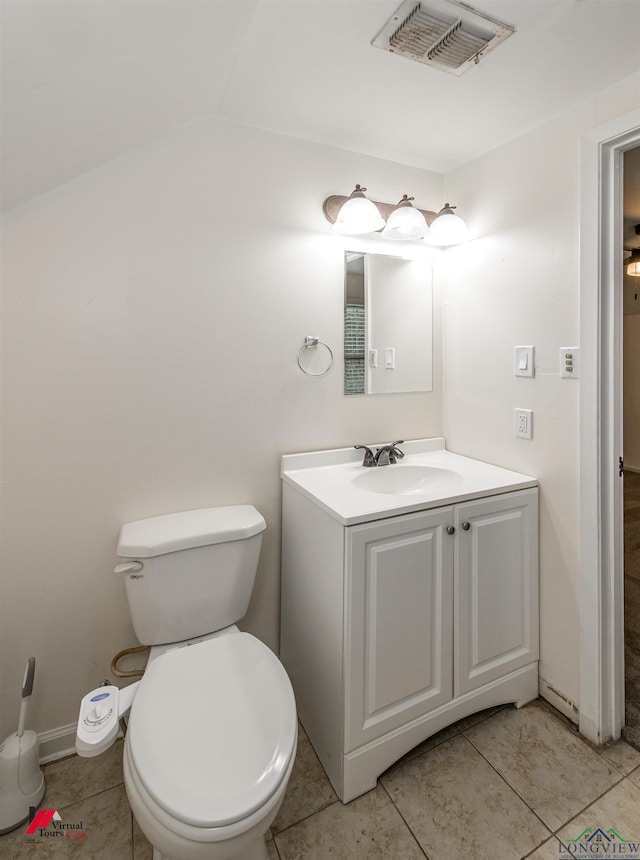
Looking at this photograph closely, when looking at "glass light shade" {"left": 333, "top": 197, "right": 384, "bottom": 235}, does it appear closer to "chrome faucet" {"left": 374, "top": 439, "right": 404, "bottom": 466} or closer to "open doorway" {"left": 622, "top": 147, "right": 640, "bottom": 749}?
"chrome faucet" {"left": 374, "top": 439, "right": 404, "bottom": 466}

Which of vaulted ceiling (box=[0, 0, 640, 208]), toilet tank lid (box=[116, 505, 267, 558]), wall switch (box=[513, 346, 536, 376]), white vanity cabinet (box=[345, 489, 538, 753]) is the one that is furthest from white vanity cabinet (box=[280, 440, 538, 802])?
vaulted ceiling (box=[0, 0, 640, 208])

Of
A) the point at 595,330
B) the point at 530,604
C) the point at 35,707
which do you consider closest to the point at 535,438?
the point at 595,330

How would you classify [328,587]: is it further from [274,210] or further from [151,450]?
[274,210]

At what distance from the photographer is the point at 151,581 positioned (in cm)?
133

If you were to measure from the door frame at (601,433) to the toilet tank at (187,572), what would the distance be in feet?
3.77

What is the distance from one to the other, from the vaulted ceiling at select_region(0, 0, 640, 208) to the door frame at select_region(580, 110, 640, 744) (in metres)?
0.29

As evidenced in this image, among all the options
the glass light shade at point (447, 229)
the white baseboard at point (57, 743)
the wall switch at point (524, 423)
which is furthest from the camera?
the glass light shade at point (447, 229)

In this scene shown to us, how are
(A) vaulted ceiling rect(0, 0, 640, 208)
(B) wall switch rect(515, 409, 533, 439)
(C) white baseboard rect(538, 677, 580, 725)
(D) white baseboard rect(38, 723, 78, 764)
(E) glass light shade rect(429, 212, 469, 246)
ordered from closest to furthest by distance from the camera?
(A) vaulted ceiling rect(0, 0, 640, 208) → (D) white baseboard rect(38, 723, 78, 764) → (C) white baseboard rect(538, 677, 580, 725) → (B) wall switch rect(515, 409, 533, 439) → (E) glass light shade rect(429, 212, 469, 246)

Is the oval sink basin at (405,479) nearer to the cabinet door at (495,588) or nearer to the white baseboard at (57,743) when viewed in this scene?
the cabinet door at (495,588)

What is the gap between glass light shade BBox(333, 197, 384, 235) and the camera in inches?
64.1

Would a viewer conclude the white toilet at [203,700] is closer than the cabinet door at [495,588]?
Yes

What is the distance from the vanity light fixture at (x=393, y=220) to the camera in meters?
1.64

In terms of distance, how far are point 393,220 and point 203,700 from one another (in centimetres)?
175

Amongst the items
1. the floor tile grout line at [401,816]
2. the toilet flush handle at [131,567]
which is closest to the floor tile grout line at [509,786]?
the floor tile grout line at [401,816]
